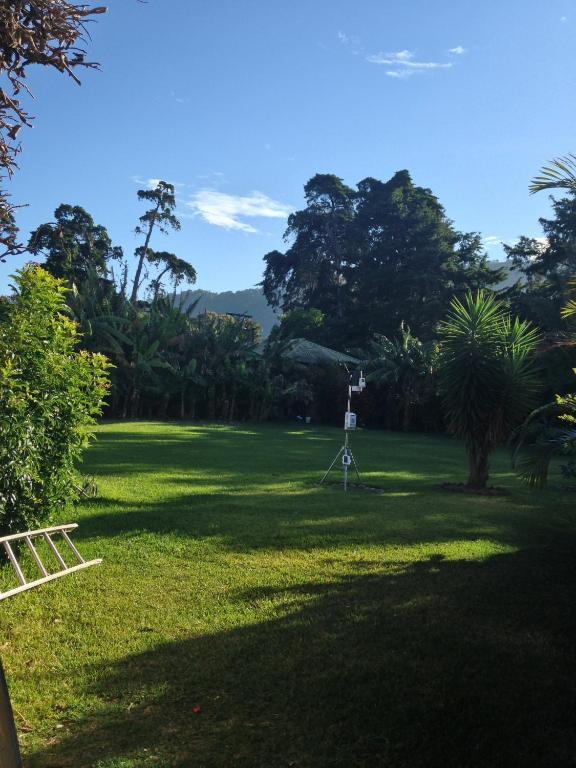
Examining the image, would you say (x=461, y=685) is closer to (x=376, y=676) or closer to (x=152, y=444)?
(x=376, y=676)

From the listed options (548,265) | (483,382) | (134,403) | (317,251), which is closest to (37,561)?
(483,382)

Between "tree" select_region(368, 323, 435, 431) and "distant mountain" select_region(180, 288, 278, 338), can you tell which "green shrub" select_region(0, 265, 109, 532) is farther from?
"distant mountain" select_region(180, 288, 278, 338)

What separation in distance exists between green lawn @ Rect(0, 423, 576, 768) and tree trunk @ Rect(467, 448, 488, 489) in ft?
9.00

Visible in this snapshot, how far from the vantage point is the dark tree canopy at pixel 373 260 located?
41.5 m

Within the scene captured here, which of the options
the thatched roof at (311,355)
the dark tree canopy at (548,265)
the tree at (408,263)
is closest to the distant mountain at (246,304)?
the tree at (408,263)

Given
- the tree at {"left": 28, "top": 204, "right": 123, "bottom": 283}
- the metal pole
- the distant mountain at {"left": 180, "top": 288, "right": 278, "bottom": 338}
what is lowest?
the metal pole

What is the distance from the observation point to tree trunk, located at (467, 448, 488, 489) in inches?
475

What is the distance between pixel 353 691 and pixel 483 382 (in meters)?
8.89

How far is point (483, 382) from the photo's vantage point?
38.6 ft

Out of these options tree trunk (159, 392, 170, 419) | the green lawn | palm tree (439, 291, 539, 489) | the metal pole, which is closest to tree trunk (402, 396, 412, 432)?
tree trunk (159, 392, 170, 419)

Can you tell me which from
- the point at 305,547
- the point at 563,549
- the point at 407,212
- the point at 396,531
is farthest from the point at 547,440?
the point at 407,212

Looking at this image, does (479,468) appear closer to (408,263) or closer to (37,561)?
(37,561)

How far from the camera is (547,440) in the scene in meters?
7.27

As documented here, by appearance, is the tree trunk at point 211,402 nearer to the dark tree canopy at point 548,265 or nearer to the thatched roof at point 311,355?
the thatched roof at point 311,355
